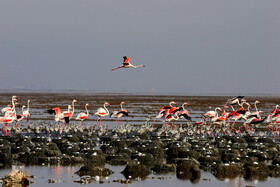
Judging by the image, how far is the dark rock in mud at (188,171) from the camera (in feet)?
62.7

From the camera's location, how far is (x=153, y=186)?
17.5 meters

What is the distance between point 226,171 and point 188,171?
1.44 metres

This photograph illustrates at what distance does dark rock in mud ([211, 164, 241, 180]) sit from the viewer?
1947 cm

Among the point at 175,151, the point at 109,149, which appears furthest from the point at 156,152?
the point at 109,149

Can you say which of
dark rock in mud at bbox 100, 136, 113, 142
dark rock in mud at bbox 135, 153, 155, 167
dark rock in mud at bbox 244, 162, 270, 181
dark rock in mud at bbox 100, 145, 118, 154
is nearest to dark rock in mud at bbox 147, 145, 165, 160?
dark rock in mud at bbox 135, 153, 155, 167

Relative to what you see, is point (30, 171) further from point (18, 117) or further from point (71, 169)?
point (18, 117)

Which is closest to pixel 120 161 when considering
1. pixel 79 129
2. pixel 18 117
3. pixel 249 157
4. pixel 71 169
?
pixel 71 169

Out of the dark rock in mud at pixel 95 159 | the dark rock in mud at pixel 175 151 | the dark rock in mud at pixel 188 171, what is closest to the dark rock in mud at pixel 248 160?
the dark rock in mud at pixel 188 171

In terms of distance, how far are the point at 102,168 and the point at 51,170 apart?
6.97 ft

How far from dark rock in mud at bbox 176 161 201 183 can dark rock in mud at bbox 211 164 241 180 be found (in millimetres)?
736

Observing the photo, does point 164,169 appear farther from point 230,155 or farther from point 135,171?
point 230,155

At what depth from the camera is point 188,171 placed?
20.0m

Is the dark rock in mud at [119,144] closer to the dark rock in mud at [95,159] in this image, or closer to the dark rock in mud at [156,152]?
the dark rock in mud at [156,152]

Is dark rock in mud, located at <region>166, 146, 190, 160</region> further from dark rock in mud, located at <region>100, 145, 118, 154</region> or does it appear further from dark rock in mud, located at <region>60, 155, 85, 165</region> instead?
dark rock in mud, located at <region>60, 155, 85, 165</region>
